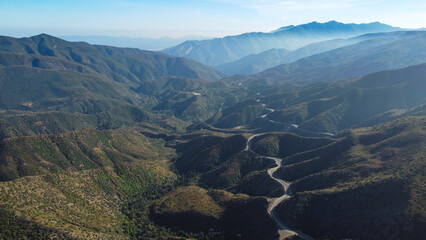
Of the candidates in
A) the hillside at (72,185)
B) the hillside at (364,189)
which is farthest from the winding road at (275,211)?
the hillside at (72,185)

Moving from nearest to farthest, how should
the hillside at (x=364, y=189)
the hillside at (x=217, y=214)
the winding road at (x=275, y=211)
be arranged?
the hillside at (x=364, y=189), the winding road at (x=275, y=211), the hillside at (x=217, y=214)

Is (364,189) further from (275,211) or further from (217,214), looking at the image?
(217,214)

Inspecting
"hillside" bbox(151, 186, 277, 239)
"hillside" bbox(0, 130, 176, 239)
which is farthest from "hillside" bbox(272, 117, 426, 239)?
"hillside" bbox(0, 130, 176, 239)

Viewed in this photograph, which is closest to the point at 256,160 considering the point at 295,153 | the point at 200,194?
the point at 295,153

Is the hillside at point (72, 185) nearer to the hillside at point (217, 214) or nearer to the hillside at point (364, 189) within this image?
the hillside at point (217, 214)

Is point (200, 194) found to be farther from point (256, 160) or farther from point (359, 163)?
point (359, 163)

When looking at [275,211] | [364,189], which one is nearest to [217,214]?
[275,211]

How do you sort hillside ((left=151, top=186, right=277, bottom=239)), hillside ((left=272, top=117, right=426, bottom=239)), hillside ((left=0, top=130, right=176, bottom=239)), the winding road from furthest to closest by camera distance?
hillside ((left=151, top=186, right=277, bottom=239)) < hillside ((left=0, top=130, right=176, bottom=239)) < the winding road < hillside ((left=272, top=117, right=426, bottom=239))

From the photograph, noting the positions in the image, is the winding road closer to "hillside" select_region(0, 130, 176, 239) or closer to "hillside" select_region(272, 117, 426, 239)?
"hillside" select_region(272, 117, 426, 239)

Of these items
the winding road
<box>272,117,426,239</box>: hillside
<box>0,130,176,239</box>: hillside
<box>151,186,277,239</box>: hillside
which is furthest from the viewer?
<box>151,186,277,239</box>: hillside
